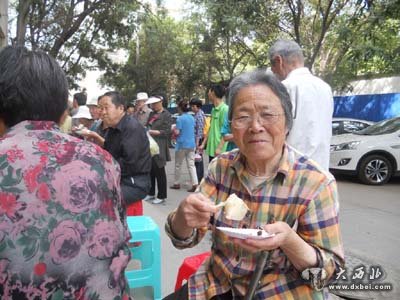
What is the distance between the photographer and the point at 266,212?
1.56 metres

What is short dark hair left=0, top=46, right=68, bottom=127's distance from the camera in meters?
1.32

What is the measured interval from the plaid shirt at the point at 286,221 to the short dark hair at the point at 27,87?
2.33ft

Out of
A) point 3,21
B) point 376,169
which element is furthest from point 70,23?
point 376,169

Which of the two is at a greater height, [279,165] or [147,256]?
[279,165]

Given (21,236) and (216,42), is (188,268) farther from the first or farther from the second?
(216,42)

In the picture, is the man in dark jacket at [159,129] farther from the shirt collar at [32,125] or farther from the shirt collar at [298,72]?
the shirt collar at [32,125]

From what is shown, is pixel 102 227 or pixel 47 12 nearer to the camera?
pixel 102 227

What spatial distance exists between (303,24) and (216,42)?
6.56m

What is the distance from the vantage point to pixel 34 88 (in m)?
1.33

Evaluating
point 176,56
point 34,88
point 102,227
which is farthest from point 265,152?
point 176,56

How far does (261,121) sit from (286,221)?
0.40m

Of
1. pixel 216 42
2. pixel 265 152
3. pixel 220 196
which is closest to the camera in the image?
pixel 265 152

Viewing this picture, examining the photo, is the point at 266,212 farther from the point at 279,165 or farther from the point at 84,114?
the point at 84,114

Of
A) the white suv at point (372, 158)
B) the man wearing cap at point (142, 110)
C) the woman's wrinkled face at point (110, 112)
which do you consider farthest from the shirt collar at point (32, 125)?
the white suv at point (372, 158)
